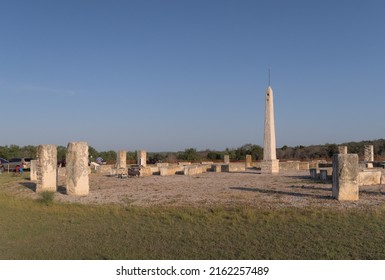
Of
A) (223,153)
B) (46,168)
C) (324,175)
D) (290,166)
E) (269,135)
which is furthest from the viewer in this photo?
(223,153)

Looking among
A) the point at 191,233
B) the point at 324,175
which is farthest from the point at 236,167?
the point at 191,233

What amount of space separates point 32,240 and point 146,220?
235 cm

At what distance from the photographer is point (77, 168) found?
1293cm

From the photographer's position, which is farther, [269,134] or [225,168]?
[225,168]

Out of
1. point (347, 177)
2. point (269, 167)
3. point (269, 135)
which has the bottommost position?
A: point (269, 167)

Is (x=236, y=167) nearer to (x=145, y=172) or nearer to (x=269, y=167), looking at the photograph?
(x=269, y=167)

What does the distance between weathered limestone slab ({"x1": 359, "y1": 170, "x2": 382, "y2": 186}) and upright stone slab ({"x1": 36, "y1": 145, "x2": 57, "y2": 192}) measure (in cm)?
1174

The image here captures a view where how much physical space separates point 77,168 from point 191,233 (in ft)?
24.2

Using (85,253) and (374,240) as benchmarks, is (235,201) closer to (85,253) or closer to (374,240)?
(374,240)

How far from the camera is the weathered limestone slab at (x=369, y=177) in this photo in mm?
14555

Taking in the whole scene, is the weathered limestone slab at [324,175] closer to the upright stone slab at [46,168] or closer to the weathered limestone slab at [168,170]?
the weathered limestone slab at [168,170]

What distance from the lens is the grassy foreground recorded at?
553 centimetres

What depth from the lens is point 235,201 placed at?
10617 mm
